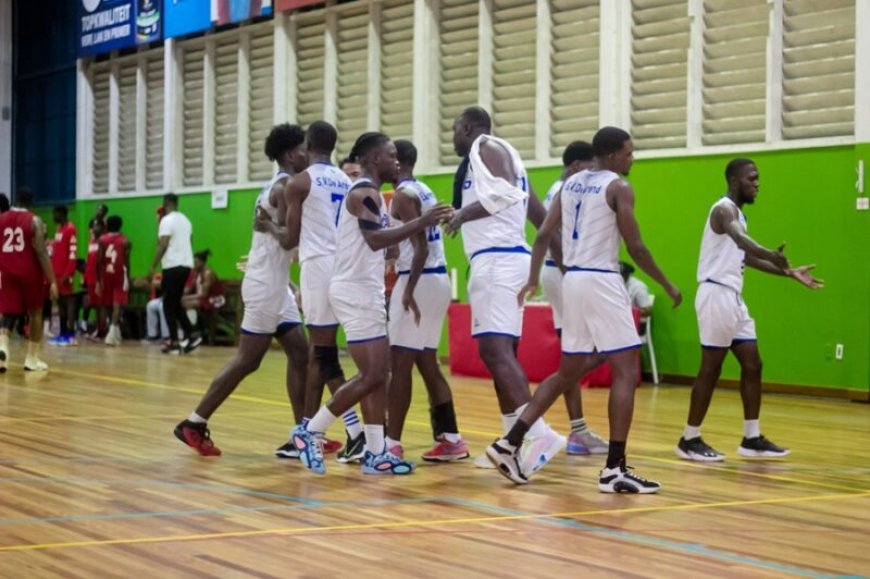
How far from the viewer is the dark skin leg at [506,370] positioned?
7.12 m

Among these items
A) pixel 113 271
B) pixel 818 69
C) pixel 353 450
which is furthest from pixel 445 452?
pixel 113 271

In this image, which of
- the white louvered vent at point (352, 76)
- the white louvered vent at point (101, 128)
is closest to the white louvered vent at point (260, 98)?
the white louvered vent at point (352, 76)

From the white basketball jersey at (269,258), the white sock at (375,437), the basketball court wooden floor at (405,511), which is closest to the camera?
the basketball court wooden floor at (405,511)

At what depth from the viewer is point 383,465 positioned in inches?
275

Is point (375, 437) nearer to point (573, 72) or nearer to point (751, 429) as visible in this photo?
point (751, 429)

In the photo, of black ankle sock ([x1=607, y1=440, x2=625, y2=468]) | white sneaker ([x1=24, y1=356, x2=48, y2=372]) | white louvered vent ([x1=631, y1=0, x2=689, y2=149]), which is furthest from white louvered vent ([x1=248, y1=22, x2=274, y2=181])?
black ankle sock ([x1=607, y1=440, x2=625, y2=468])

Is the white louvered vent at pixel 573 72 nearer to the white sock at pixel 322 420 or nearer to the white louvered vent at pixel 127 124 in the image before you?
the white sock at pixel 322 420

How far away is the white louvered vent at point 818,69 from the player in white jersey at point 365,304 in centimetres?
677

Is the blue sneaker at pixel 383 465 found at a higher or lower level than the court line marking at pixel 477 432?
higher

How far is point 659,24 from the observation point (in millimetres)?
14109

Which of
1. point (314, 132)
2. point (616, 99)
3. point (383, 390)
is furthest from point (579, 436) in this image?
point (616, 99)

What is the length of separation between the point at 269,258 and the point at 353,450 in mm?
1215

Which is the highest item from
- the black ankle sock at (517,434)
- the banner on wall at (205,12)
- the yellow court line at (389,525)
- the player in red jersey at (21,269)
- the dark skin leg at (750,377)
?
the banner on wall at (205,12)

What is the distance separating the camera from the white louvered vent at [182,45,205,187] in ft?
69.5
